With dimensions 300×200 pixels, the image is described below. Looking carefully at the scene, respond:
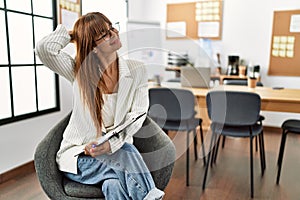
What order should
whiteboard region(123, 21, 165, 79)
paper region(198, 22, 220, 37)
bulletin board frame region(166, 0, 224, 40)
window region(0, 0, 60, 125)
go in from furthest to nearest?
bulletin board frame region(166, 0, 224, 40) → paper region(198, 22, 220, 37) → window region(0, 0, 60, 125) → whiteboard region(123, 21, 165, 79)

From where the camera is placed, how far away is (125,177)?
47.3 inches

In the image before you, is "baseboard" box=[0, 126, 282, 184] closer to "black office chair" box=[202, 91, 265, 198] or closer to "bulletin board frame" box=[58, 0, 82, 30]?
"bulletin board frame" box=[58, 0, 82, 30]

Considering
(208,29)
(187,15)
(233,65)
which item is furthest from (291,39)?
(187,15)

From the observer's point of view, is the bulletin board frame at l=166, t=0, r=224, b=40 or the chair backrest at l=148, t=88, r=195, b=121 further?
the bulletin board frame at l=166, t=0, r=224, b=40

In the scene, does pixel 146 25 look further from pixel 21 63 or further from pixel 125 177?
pixel 125 177

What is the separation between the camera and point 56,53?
129cm

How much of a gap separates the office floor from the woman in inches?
35.6

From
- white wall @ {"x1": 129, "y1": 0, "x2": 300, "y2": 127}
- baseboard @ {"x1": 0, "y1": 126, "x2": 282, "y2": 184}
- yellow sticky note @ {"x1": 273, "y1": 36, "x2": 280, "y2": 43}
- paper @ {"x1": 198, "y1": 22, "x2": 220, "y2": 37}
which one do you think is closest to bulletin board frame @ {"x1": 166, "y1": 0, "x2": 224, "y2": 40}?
paper @ {"x1": 198, "y1": 22, "x2": 220, "y2": 37}

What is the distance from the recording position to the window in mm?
2180

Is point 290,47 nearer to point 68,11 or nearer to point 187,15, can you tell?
point 187,15

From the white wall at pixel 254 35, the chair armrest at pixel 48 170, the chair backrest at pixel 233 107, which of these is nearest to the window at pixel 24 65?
the chair armrest at pixel 48 170

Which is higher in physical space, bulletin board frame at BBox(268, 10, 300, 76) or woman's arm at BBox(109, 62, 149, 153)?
bulletin board frame at BBox(268, 10, 300, 76)

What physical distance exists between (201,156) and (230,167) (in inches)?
12.7

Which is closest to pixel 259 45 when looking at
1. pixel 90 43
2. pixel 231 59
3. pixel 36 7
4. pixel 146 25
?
pixel 231 59
